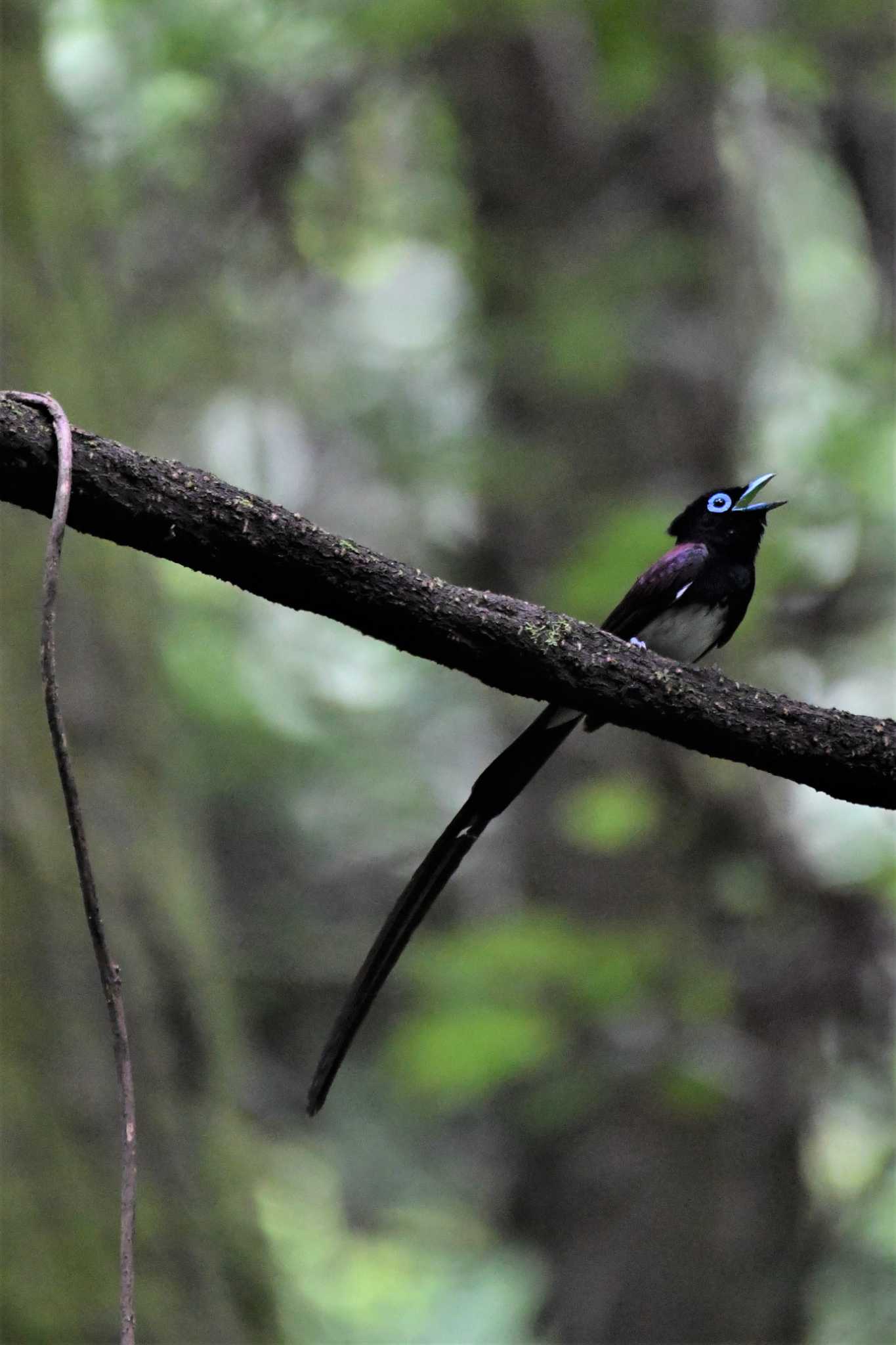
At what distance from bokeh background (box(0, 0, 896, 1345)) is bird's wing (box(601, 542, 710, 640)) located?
184 cm

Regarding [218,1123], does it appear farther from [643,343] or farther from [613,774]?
[643,343]

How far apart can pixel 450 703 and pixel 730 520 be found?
6878 mm

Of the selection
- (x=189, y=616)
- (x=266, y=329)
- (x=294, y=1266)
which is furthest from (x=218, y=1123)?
(x=266, y=329)

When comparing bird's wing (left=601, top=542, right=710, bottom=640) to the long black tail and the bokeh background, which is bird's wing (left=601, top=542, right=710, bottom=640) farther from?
the bokeh background

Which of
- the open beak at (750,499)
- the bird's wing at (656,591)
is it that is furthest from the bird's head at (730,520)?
the bird's wing at (656,591)

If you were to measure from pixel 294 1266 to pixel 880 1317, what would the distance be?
3.35 metres

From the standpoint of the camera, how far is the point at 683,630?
409cm

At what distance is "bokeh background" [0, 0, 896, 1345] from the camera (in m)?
5.75

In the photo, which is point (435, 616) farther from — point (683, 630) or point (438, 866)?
point (683, 630)

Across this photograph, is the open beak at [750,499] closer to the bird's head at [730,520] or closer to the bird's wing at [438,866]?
the bird's head at [730,520]

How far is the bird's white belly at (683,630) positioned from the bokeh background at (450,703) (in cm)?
180

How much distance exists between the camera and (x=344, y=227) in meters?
9.49

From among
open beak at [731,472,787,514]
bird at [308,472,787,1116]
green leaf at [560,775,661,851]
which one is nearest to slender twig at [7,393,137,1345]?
bird at [308,472,787,1116]

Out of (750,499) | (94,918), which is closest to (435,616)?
(94,918)
